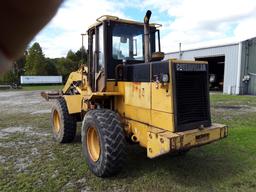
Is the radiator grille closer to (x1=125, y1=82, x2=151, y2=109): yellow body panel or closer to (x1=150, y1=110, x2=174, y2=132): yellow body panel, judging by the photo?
(x1=150, y1=110, x2=174, y2=132): yellow body panel

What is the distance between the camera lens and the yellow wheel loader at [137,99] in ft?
14.4

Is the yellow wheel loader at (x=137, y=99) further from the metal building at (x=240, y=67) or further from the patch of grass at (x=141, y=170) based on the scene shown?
the metal building at (x=240, y=67)

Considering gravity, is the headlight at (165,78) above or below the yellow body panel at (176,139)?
above

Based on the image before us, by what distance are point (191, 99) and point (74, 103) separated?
3.06 m

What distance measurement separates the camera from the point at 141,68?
4.96m

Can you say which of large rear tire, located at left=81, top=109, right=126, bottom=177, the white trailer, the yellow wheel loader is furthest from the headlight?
the white trailer

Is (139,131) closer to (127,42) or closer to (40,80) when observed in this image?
(127,42)

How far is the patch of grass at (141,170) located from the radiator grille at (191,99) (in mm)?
853

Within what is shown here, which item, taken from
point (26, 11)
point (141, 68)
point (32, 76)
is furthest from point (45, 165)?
point (32, 76)

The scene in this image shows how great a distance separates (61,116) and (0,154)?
153 centimetres

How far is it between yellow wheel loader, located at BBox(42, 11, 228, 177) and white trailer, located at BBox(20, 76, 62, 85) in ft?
119

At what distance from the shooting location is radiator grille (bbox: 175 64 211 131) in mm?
4449

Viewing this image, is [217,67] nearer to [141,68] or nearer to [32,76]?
[32,76]

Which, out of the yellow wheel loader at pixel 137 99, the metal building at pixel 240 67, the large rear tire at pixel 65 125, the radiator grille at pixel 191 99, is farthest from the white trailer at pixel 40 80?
the radiator grille at pixel 191 99
